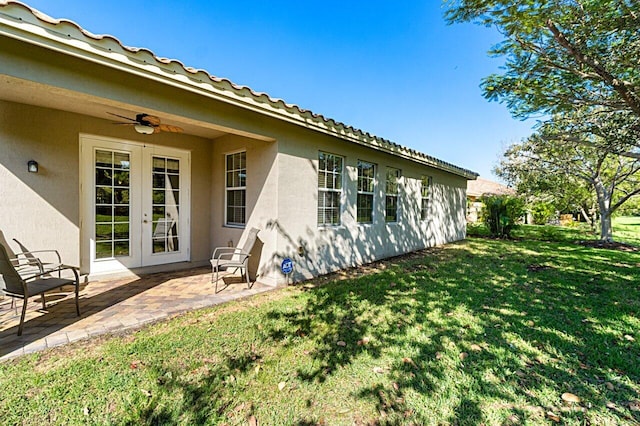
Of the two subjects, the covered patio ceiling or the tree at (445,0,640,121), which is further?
the tree at (445,0,640,121)

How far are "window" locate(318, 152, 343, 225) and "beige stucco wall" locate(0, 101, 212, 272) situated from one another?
13.7ft

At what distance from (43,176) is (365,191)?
6.60 meters

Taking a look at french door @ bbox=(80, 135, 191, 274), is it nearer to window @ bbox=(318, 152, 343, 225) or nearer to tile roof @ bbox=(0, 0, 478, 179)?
tile roof @ bbox=(0, 0, 478, 179)

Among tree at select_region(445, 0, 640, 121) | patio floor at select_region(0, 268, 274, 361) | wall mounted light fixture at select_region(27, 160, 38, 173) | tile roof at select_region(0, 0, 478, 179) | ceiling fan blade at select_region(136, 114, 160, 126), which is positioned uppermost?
tree at select_region(445, 0, 640, 121)

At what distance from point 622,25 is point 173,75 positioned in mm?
7559

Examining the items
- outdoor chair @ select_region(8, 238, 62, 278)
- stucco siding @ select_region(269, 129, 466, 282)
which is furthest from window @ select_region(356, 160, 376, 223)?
outdoor chair @ select_region(8, 238, 62, 278)

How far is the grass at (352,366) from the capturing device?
219cm

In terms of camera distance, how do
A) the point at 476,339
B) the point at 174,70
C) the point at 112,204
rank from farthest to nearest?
the point at 112,204, the point at 174,70, the point at 476,339

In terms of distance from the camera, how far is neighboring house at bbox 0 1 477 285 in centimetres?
318

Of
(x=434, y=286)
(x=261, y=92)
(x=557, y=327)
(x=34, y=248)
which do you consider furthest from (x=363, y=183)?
(x=34, y=248)

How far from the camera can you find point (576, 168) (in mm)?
13070

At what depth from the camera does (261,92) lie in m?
4.52

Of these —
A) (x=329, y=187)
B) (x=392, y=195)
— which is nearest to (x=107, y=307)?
(x=329, y=187)

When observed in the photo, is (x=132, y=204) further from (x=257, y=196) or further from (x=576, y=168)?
(x=576, y=168)
